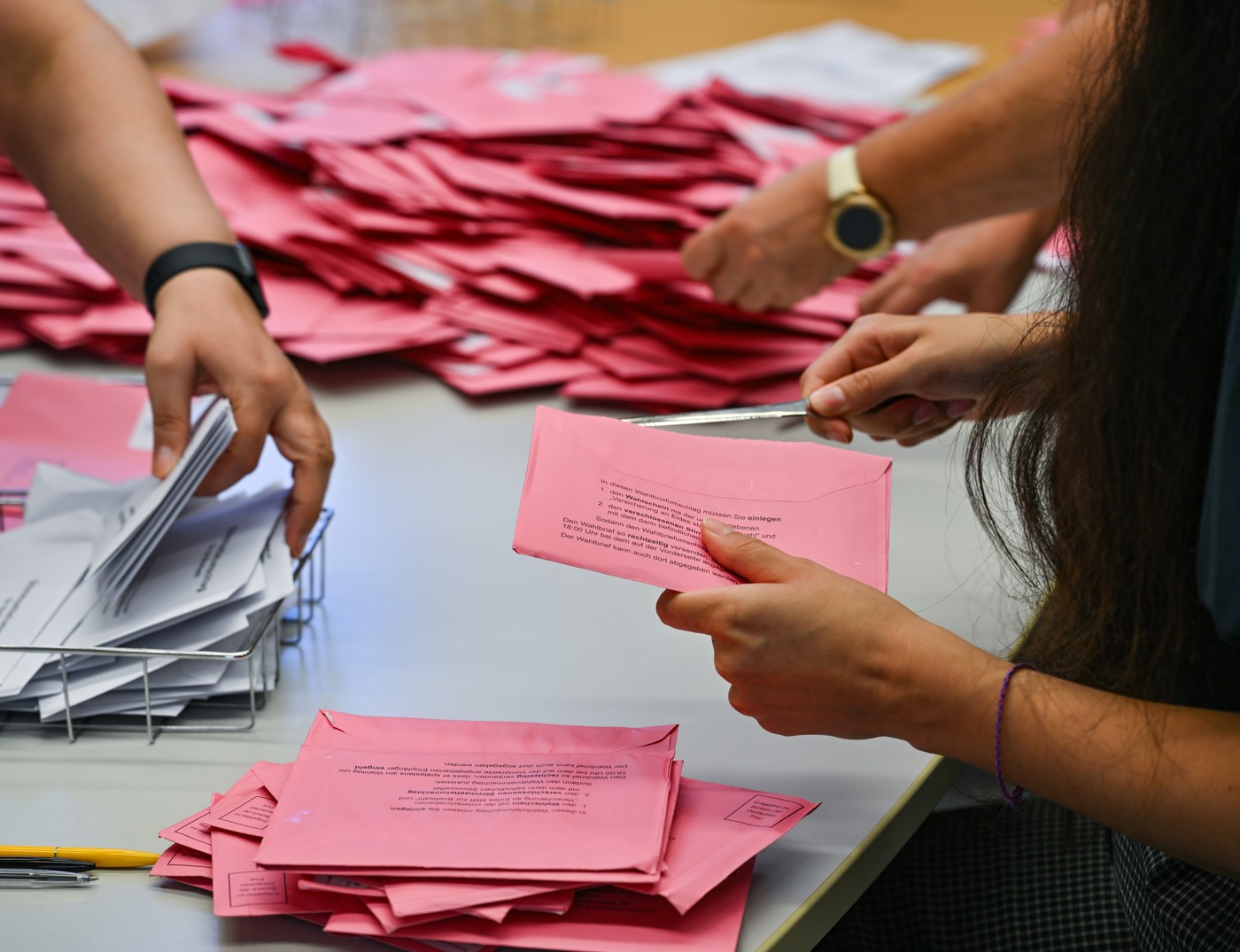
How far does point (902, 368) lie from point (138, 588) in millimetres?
586

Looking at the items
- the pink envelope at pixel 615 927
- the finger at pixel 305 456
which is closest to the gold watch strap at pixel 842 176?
the finger at pixel 305 456

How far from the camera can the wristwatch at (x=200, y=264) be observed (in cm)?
100

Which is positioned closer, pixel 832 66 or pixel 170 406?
pixel 170 406

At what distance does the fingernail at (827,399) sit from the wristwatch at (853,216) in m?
0.45

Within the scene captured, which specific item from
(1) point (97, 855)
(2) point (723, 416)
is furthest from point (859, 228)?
(1) point (97, 855)

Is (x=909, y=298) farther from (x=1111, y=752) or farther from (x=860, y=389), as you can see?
(x=1111, y=752)

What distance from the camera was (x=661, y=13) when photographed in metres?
2.50

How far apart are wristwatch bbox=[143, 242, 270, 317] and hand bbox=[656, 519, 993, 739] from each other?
0.53 m

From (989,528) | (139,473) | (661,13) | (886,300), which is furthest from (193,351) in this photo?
(661,13)

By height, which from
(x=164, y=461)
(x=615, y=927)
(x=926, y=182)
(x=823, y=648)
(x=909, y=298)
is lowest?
(x=615, y=927)

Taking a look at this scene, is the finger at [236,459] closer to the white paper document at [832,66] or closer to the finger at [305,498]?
the finger at [305,498]

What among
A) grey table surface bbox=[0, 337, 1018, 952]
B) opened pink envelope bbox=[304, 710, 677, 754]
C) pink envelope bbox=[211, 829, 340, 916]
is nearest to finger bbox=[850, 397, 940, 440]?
grey table surface bbox=[0, 337, 1018, 952]

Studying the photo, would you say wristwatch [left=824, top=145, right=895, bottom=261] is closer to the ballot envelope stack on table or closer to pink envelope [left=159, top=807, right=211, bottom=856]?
the ballot envelope stack on table

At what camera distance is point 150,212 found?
1.03 meters
